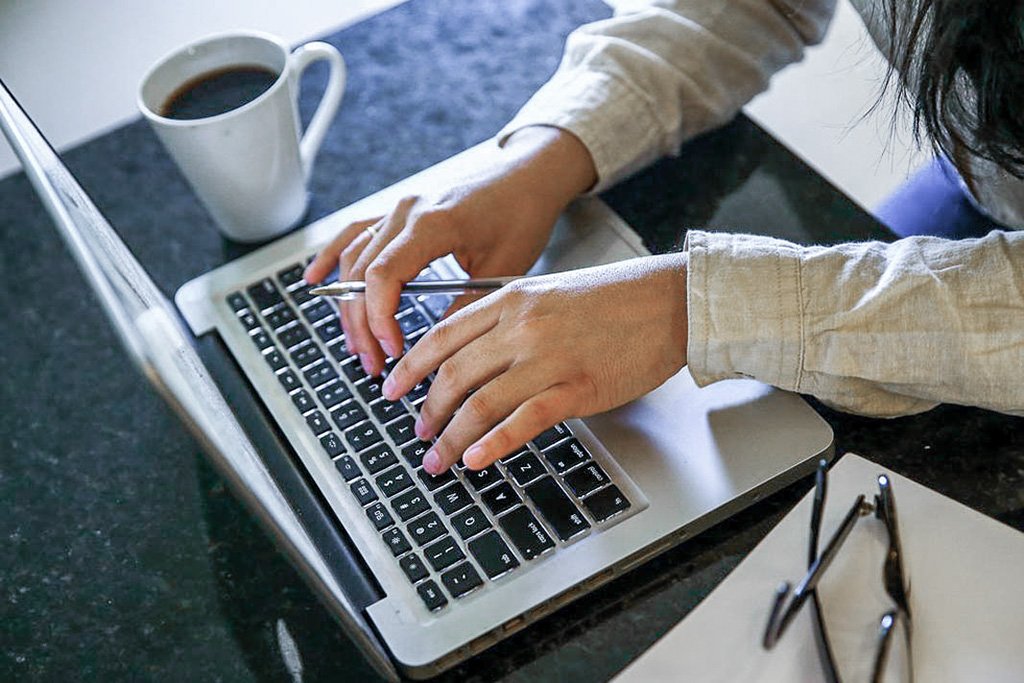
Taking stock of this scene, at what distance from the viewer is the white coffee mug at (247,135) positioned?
2.41ft

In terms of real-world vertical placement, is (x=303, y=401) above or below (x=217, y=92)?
below

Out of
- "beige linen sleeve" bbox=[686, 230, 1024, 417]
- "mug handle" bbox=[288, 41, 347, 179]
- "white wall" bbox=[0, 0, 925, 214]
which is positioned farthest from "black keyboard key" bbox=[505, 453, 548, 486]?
"white wall" bbox=[0, 0, 925, 214]

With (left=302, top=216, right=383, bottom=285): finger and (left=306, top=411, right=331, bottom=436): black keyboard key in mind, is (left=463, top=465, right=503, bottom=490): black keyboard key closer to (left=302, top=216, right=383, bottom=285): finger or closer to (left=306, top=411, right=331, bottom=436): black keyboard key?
(left=306, top=411, right=331, bottom=436): black keyboard key

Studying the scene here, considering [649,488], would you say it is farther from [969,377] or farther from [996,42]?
[996,42]

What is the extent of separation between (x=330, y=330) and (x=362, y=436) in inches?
3.9

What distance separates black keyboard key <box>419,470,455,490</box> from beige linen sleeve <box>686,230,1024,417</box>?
152 millimetres

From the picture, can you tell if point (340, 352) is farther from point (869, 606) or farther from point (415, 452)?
point (869, 606)

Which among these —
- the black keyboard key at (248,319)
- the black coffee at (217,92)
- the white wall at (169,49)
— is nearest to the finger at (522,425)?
the black keyboard key at (248,319)

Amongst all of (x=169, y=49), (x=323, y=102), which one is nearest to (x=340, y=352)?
(x=323, y=102)

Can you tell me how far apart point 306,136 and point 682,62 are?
0.29 m

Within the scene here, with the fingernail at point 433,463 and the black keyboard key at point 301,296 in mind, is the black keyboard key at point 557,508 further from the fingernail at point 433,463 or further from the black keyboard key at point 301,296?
the black keyboard key at point 301,296

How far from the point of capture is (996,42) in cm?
52

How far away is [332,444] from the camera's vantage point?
66 cm

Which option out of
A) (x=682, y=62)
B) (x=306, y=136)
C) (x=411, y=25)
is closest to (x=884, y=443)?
(x=682, y=62)
